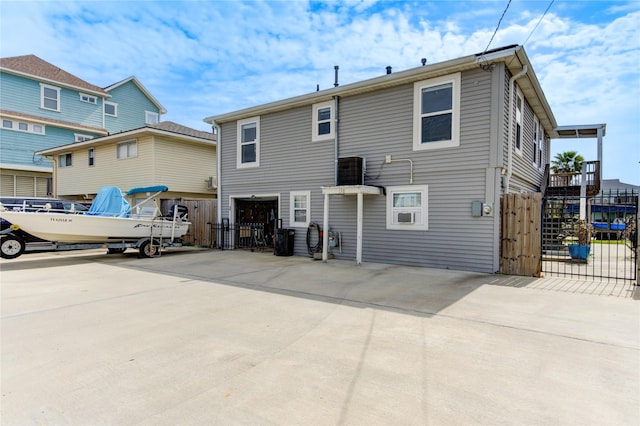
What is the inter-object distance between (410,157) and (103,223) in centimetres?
904

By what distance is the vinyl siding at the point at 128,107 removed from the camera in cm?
2377

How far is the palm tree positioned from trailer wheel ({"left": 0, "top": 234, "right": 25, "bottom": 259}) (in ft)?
106

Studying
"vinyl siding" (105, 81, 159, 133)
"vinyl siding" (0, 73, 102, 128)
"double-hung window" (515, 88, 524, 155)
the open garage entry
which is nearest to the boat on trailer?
the open garage entry

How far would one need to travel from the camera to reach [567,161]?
2778 cm

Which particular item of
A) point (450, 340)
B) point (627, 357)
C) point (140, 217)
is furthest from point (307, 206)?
point (627, 357)

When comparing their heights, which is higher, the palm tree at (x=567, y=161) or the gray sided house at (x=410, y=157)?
the palm tree at (x=567, y=161)

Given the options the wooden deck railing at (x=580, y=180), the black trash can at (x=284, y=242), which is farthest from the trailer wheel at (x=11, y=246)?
the wooden deck railing at (x=580, y=180)

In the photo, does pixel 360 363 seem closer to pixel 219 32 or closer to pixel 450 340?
pixel 450 340

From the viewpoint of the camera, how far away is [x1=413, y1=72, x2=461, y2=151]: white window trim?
8.34m

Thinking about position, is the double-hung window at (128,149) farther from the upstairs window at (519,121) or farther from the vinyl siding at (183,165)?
the upstairs window at (519,121)

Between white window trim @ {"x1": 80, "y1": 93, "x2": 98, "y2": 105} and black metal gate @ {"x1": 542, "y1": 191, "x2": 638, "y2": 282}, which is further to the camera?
white window trim @ {"x1": 80, "y1": 93, "x2": 98, "y2": 105}

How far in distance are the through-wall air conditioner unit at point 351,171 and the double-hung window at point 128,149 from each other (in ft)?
37.3

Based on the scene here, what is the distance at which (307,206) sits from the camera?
11.1 m

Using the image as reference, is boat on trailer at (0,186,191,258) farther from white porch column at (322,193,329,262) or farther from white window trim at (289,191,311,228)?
white porch column at (322,193,329,262)
